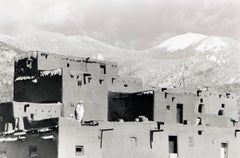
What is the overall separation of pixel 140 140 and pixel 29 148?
8.33 meters

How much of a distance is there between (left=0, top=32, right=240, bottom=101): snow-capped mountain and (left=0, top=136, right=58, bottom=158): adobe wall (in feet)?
172

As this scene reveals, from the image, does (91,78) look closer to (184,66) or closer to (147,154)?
(147,154)

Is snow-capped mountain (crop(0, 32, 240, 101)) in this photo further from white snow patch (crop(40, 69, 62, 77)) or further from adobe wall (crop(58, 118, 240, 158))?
adobe wall (crop(58, 118, 240, 158))

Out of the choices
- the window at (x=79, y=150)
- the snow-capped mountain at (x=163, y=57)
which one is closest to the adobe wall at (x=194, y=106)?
the window at (x=79, y=150)

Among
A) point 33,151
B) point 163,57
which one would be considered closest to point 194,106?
point 33,151

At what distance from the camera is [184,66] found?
4914 inches

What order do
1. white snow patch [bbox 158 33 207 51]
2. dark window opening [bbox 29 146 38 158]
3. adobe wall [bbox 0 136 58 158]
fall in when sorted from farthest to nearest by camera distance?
white snow patch [bbox 158 33 207 51] → dark window opening [bbox 29 146 38 158] → adobe wall [bbox 0 136 58 158]

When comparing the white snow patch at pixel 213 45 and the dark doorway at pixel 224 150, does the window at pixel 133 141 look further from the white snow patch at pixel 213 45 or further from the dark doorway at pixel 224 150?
the white snow patch at pixel 213 45

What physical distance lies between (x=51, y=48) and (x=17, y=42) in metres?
9.44

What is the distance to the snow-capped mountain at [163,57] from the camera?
368 ft

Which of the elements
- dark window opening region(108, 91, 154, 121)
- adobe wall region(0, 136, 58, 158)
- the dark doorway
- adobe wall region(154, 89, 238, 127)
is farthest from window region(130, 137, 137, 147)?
the dark doorway

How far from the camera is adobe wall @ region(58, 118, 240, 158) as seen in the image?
1303 inches

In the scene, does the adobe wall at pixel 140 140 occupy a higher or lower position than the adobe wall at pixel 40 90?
lower

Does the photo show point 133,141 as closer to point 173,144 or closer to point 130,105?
point 173,144
